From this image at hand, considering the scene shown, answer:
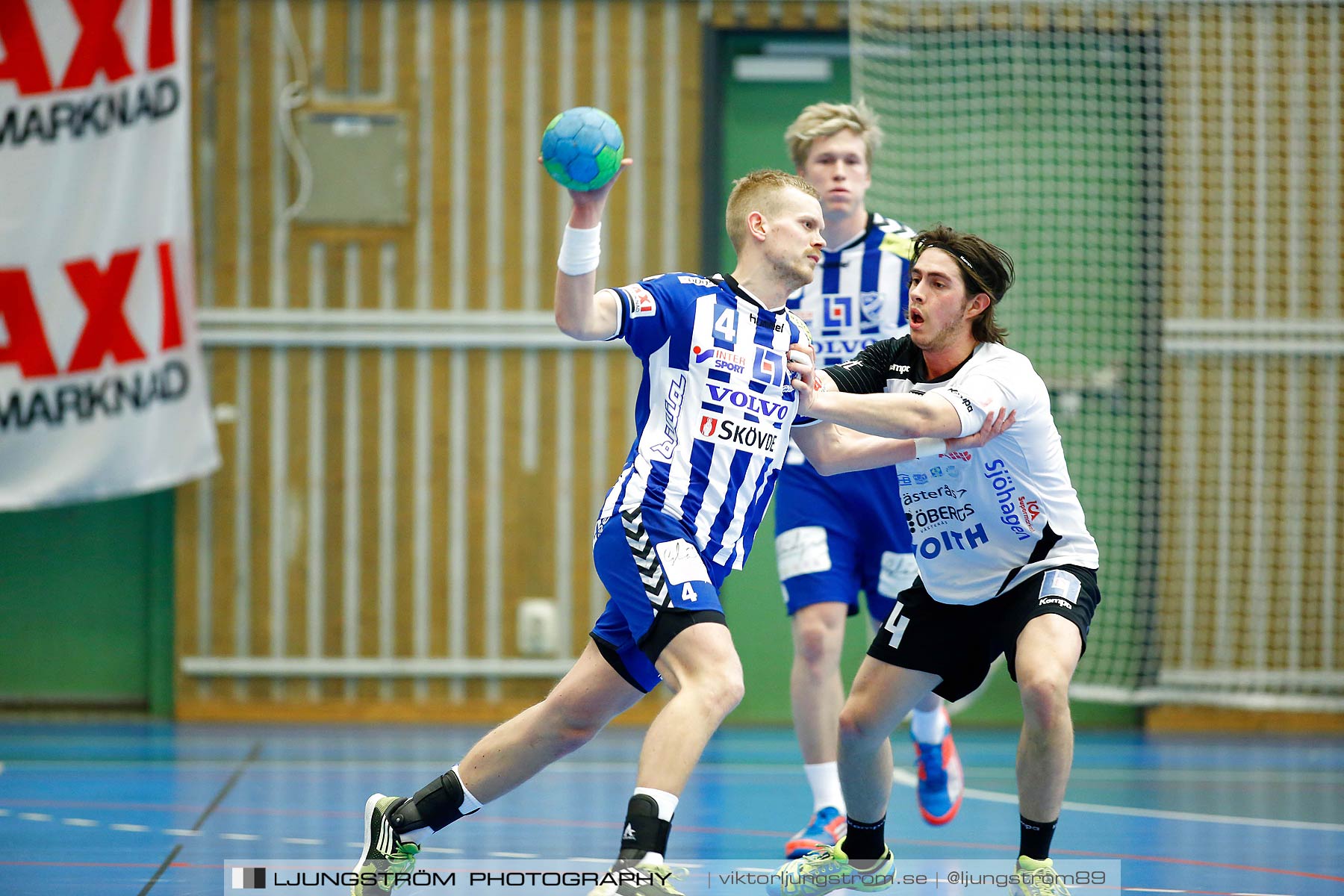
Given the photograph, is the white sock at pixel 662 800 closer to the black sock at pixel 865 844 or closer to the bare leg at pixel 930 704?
the black sock at pixel 865 844

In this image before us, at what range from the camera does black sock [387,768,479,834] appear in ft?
12.1

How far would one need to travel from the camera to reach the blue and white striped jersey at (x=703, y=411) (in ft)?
11.6

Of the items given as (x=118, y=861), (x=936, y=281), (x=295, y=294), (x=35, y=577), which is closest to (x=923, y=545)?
(x=936, y=281)

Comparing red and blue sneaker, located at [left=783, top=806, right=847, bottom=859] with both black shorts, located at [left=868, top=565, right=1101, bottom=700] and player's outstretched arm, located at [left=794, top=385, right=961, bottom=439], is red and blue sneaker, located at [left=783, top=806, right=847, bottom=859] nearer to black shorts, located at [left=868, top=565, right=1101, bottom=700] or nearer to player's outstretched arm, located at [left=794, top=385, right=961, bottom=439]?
black shorts, located at [left=868, top=565, right=1101, bottom=700]

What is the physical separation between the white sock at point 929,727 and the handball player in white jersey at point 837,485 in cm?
12

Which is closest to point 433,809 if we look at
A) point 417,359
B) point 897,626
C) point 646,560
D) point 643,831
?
point 643,831

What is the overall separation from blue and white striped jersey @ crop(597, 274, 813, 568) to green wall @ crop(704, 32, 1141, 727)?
5.03 m

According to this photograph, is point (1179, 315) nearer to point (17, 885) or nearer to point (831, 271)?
point (831, 271)

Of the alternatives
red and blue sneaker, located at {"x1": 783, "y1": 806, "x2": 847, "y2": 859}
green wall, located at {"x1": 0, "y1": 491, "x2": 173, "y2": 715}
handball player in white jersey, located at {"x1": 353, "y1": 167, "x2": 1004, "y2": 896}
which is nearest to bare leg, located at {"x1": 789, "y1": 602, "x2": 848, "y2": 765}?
red and blue sneaker, located at {"x1": 783, "y1": 806, "x2": 847, "y2": 859}

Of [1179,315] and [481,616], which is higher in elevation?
[1179,315]

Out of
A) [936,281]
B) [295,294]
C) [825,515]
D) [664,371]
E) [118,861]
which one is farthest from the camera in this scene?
[295,294]

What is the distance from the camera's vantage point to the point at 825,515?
16.7ft

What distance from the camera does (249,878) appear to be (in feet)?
13.9

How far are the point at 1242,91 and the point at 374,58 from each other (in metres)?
5.32
